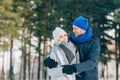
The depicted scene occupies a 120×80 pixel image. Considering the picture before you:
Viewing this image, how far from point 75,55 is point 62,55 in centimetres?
15

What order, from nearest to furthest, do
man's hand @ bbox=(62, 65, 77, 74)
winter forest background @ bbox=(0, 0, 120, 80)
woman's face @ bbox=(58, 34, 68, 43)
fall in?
1. man's hand @ bbox=(62, 65, 77, 74)
2. woman's face @ bbox=(58, 34, 68, 43)
3. winter forest background @ bbox=(0, 0, 120, 80)

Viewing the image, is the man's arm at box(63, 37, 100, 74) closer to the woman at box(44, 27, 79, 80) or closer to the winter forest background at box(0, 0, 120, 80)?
the woman at box(44, 27, 79, 80)

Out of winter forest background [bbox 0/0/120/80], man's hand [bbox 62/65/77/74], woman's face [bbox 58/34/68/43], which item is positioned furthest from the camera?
winter forest background [bbox 0/0/120/80]

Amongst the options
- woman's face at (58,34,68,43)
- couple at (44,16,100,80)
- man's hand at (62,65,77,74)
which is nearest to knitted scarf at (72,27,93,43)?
couple at (44,16,100,80)

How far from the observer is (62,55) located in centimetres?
439

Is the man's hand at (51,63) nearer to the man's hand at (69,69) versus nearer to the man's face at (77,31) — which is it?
the man's hand at (69,69)

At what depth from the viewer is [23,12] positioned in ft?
112

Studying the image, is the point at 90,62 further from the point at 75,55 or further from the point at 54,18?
the point at 54,18

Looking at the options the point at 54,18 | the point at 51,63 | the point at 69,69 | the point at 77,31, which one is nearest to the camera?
the point at 69,69

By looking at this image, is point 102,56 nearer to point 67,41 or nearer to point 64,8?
point 64,8

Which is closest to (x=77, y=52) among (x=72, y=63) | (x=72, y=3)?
(x=72, y=63)

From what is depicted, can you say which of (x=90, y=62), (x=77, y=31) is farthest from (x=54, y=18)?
(x=90, y=62)

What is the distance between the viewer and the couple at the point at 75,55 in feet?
14.1

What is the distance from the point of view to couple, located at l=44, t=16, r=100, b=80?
169 inches
